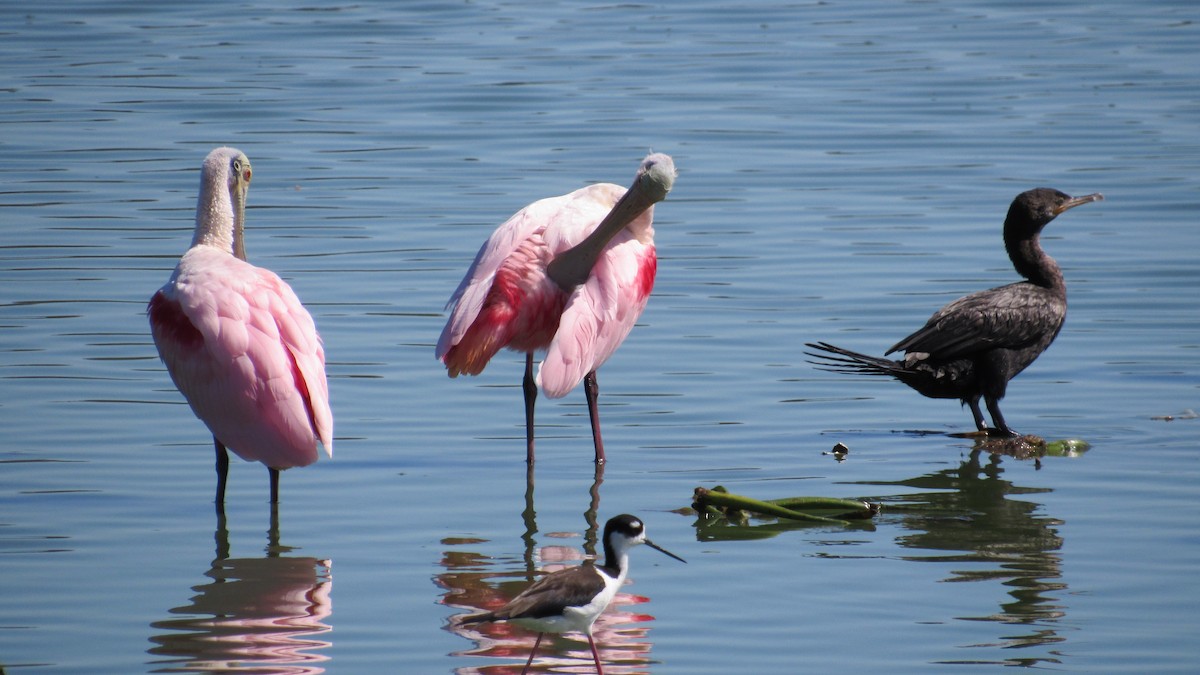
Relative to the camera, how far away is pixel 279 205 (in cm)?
1520

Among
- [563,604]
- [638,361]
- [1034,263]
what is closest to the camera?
[563,604]

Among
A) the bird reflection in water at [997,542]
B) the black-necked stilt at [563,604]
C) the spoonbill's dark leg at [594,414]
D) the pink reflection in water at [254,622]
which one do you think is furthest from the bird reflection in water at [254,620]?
the bird reflection in water at [997,542]

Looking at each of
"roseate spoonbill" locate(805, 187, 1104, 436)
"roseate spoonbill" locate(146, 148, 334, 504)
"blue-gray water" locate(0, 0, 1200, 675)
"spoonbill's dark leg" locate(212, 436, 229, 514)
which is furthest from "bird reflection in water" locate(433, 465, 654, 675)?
"roseate spoonbill" locate(805, 187, 1104, 436)

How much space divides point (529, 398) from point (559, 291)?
0.55 meters

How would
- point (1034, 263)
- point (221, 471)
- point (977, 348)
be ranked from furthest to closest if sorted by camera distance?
point (1034, 263) < point (977, 348) < point (221, 471)

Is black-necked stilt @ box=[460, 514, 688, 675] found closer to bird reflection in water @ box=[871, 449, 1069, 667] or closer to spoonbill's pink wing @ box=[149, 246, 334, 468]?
A: bird reflection in water @ box=[871, 449, 1069, 667]

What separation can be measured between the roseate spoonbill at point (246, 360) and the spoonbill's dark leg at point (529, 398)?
1.26 meters

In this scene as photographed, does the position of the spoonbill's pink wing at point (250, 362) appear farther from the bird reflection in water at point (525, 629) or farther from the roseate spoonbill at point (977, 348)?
the roseate spoonbill at point (977, 348)

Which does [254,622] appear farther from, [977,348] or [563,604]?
[977,348]

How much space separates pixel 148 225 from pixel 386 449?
19.3ft

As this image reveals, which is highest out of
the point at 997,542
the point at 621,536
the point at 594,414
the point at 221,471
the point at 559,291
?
the point at 559,291

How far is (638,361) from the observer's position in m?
11.0

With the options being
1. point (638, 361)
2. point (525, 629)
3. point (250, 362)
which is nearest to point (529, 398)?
point (250, 362)

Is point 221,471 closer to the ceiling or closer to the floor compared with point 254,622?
closer to the ceiling
